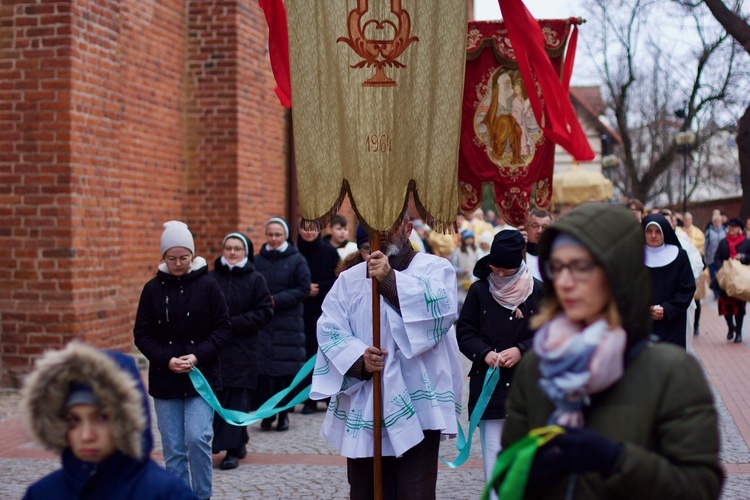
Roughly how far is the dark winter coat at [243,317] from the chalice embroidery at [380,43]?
3167mm

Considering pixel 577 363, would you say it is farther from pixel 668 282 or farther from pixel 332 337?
pixel 668 282

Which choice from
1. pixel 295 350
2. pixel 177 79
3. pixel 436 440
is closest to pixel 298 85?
pixel 436 440

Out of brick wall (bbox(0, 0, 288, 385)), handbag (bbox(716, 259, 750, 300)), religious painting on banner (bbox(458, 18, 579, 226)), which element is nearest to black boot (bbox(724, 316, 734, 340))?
handbag (bbox(716, 259, 750, 300))

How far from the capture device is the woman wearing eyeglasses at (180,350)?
6105mm

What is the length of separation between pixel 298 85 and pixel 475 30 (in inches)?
116

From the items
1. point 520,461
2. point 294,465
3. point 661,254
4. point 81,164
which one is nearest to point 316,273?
point 81,164

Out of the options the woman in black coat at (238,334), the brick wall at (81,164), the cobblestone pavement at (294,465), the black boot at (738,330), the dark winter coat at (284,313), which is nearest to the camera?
the cobblestone pavement at (294,465)

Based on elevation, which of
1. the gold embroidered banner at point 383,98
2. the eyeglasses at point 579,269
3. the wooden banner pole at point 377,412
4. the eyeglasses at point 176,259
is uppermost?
the gold embroidered banner at point 383,98

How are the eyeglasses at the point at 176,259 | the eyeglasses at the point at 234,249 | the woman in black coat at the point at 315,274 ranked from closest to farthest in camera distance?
the eyeglasses at the point at 176,259 < the eyeglasses at the point at 234,249 < the woman in black coat at the point at 315,274

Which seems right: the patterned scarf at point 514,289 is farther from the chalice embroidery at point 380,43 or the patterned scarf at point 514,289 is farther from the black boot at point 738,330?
the black boot at point 738,330

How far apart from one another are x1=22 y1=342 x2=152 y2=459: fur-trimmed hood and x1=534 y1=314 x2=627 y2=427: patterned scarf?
123cm

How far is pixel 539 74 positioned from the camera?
555 cm

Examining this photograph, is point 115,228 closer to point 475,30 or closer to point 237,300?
point 237,300

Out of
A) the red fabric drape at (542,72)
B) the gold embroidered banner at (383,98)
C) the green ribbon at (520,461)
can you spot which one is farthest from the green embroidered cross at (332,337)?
the green ribbon at (520,461)
